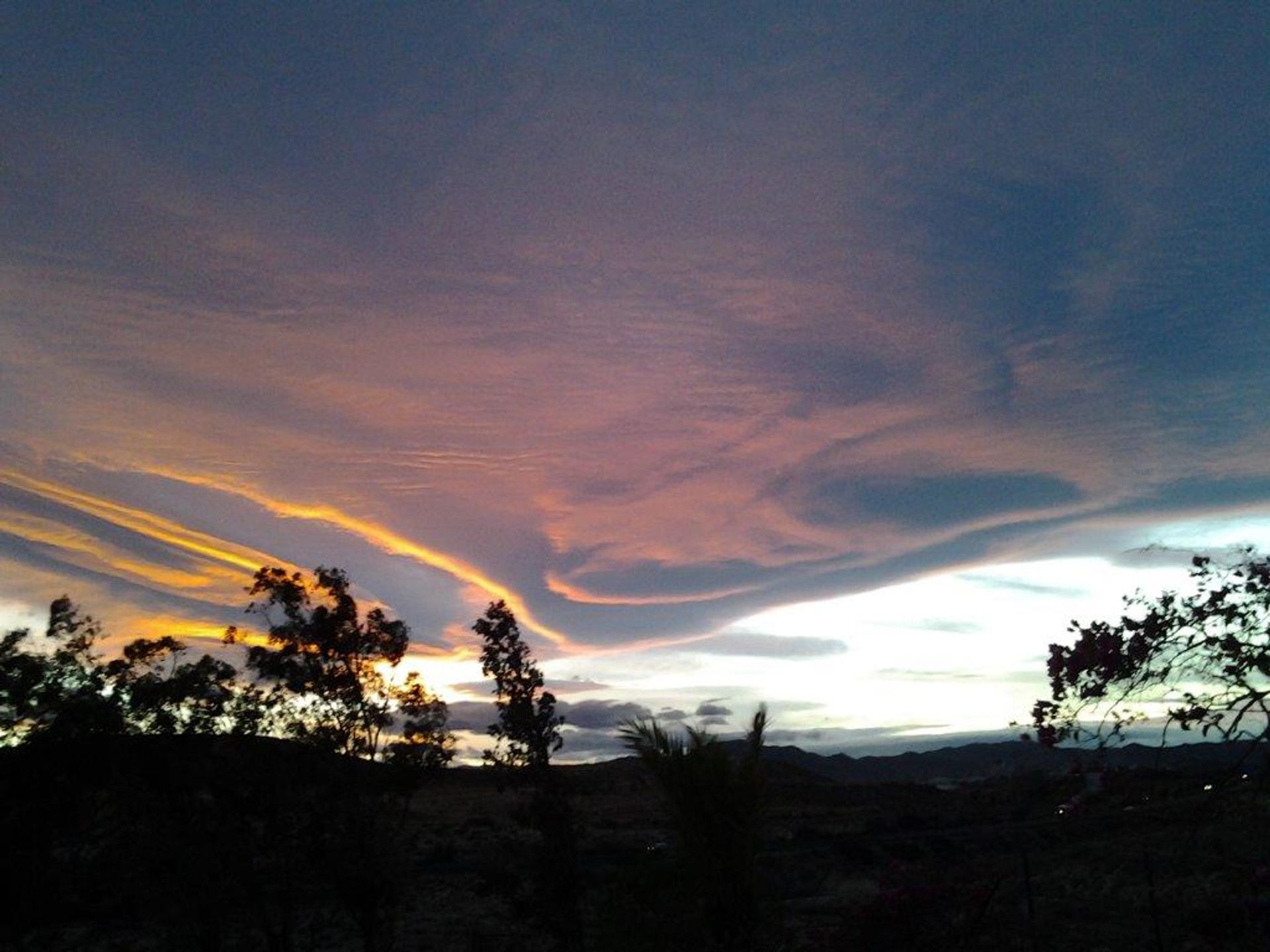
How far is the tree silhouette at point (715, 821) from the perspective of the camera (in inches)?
556

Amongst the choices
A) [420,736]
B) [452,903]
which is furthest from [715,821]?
[452,903]

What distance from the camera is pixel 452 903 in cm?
3662

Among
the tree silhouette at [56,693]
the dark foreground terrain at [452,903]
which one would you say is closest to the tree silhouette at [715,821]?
the dark foreground terrain at [452,903]

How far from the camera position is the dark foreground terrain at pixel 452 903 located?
1523 cm

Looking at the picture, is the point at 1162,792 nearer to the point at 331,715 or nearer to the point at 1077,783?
the point at 1077,783

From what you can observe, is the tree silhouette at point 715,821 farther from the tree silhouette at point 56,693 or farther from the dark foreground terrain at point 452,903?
the tree silhouette at point 56,693

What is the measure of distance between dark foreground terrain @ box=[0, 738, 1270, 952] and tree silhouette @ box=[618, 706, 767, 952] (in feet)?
1.42

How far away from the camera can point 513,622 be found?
79.8ft

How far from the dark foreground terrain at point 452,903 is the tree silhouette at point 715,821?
434 mm

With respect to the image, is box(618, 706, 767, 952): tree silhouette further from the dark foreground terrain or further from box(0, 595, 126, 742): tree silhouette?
box(0, 595, 126, 742): tree silhouette

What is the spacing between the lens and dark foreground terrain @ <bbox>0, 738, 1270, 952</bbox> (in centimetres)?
1523

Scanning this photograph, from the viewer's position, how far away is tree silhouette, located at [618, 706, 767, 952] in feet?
46.4

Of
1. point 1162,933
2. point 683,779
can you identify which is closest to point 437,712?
Result: point 683,779

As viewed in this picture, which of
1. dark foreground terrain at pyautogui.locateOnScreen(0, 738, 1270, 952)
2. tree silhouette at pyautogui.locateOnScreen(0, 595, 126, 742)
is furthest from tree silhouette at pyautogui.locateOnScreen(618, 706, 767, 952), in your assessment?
tree silhouette at pyautogui.locateOnScreen(0, 595, 126, 742)
